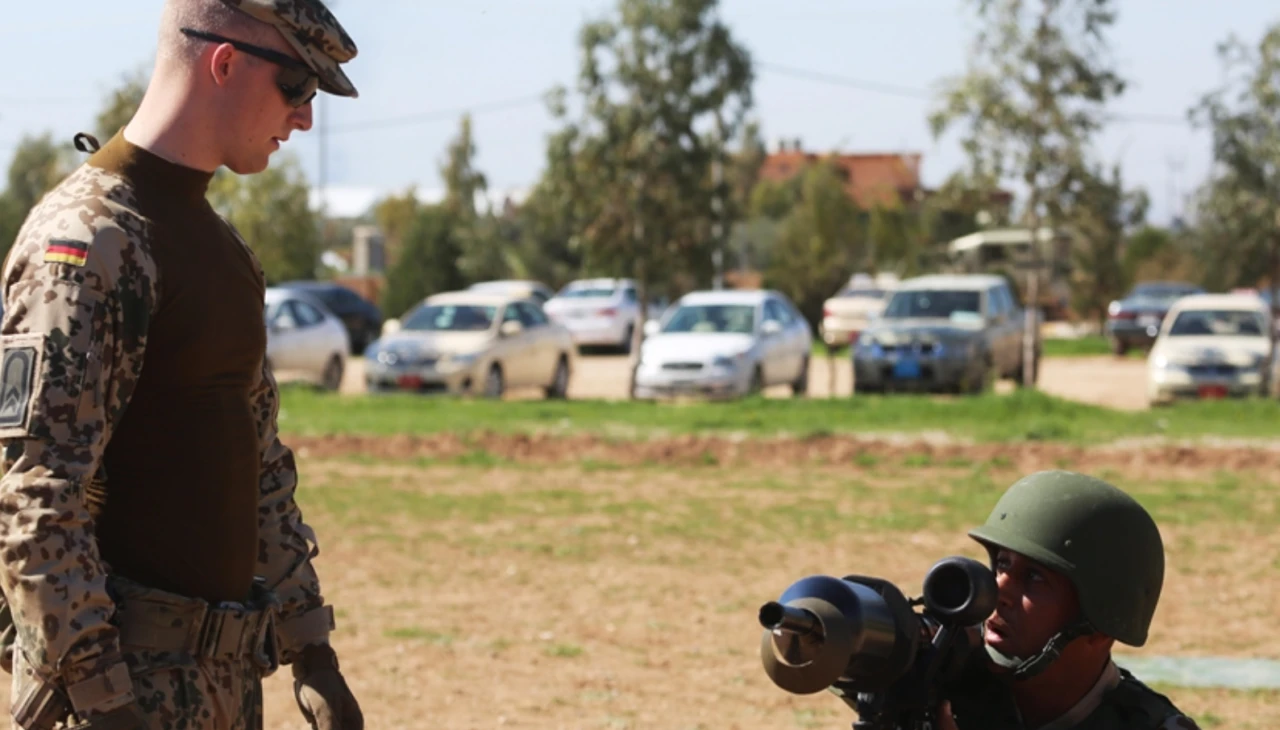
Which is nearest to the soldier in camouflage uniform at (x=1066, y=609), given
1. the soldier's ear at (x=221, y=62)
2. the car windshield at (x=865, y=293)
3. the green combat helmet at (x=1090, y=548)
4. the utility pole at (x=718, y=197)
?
the green combat helmet at (x=1090, y=548)

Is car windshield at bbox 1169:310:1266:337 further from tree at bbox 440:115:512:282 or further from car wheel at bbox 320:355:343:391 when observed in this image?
tree at bbox 440:115:512:282

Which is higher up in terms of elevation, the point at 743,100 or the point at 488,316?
the point at 743,100

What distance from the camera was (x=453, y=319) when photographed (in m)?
25.4

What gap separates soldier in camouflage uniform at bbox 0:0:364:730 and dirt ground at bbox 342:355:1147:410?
21759 mm

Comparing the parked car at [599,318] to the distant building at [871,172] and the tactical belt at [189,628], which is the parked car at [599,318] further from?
the tactical belt at [189,628]

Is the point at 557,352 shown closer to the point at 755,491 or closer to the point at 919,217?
the point at 755,491

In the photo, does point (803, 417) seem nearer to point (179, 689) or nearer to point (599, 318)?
point (179, 689)

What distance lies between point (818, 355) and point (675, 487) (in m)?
28.3

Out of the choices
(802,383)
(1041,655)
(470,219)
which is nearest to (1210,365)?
(802,383)

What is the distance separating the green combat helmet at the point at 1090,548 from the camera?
3.20 metres

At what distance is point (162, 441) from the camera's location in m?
3.00

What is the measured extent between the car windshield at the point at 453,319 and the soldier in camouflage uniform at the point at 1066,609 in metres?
22.0

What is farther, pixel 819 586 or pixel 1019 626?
pixel 1019 626

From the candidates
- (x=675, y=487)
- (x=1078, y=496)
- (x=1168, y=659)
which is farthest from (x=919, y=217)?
(x=1078, y=496)
